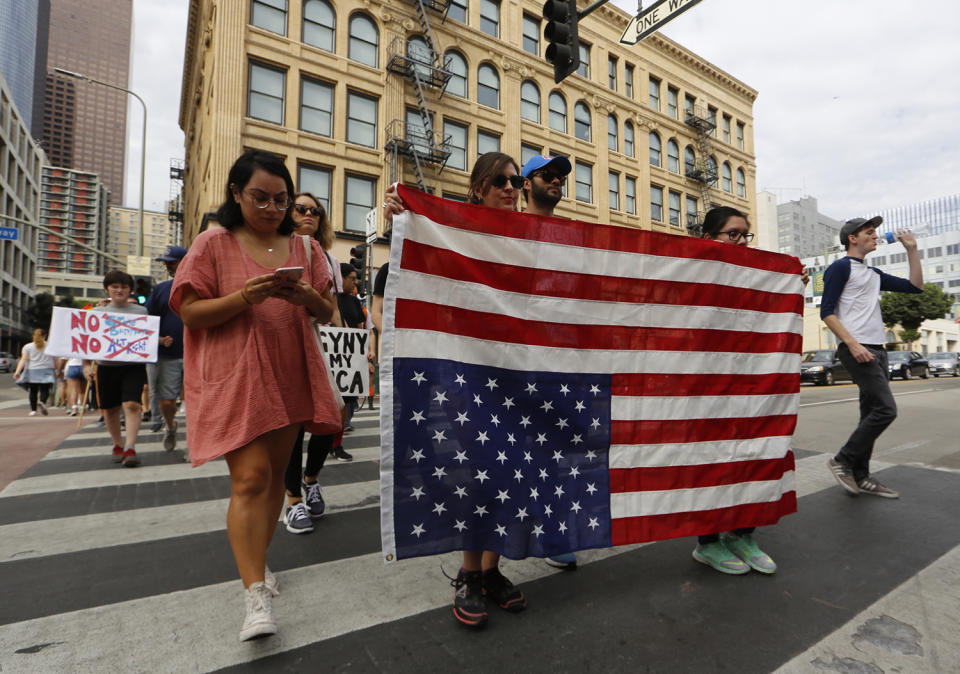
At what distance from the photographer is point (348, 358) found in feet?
11.7

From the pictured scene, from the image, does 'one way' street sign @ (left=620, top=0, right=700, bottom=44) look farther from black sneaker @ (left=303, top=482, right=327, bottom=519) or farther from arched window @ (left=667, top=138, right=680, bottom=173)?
arched window @ (left=667, top=138, right=680, bottom=173)

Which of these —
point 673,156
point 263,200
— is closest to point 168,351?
point 263,200

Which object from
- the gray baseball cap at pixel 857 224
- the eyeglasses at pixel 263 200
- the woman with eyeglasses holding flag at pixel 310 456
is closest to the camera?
the eyeglasses at pixel 263 200

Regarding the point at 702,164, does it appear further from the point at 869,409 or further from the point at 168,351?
the point at 168,351

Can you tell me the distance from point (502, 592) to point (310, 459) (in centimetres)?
182

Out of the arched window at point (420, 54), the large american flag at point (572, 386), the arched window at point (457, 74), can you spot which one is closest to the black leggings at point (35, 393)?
the large american flag at point (572, 386)

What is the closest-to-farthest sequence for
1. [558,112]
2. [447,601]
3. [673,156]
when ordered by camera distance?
[447,601], [558,112], [673,156]

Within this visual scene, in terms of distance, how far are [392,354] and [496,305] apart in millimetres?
507

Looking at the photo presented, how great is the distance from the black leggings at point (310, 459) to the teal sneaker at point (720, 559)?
7.48ft

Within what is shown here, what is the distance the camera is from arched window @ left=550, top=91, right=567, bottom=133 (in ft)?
77.8

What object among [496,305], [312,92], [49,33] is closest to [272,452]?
[496,305]

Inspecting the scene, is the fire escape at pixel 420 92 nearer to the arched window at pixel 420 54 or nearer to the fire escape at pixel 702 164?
the arched window at pixel 420 54

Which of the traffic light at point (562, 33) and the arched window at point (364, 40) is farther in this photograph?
the arched window at point (364, 40)

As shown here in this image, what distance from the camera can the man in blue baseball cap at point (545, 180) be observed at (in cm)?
271
